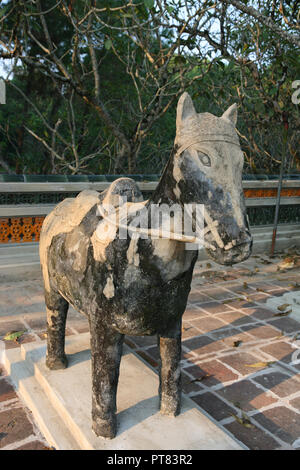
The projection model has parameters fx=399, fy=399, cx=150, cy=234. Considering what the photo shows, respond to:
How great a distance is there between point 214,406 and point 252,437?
36 centimetres

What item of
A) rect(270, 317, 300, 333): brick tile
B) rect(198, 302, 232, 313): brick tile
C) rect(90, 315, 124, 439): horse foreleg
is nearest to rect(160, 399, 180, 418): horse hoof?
rect(90, 315, 124, 439): horse foreleg

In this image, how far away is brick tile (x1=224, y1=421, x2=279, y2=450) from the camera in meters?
2.41

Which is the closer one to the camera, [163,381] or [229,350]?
[163,381]

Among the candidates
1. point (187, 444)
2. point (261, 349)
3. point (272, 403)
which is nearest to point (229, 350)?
point (261, 349)

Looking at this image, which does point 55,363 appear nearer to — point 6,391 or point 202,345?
point 6,391

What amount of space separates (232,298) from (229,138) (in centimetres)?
351

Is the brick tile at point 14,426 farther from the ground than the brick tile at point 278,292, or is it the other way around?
the brick tile at point 278,292

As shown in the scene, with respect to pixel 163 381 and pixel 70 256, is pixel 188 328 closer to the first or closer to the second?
pixel 163 381

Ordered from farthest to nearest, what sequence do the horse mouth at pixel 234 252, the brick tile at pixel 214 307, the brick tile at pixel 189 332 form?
the brick tile at pixel 214 307 < the brick tile at pixel 189 332 < the horse mouth at pixel 234 252

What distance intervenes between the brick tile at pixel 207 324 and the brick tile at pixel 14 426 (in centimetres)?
193

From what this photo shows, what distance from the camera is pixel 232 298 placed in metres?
4.95

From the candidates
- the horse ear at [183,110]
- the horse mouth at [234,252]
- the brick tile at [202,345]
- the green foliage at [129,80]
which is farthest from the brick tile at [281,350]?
the green foliage at [129,80]

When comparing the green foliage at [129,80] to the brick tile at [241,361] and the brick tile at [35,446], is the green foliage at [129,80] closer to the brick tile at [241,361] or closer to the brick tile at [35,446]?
the brick tile at [241,361]

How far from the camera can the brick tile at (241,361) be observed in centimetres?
328
